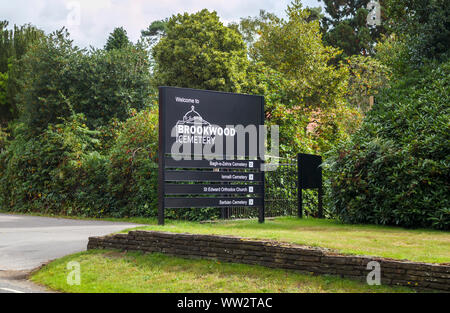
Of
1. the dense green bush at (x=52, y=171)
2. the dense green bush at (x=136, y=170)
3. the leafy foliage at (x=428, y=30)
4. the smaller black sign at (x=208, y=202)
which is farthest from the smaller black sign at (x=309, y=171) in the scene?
the dense green bush at (x=52, y=171)

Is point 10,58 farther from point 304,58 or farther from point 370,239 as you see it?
point 370,239

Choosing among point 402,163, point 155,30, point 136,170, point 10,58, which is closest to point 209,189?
point 402,163

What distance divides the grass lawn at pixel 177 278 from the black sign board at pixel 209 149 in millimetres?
2316

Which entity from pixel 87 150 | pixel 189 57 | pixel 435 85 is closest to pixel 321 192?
pixel 435 85

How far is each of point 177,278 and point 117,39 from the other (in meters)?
34.0

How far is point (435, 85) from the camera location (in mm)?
13047

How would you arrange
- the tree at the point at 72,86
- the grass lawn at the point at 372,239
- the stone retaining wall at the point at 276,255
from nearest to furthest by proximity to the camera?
1. the stone retaining wall at the point at 276,255
2. the grass lawn at the point at 372,239
3. the tree at the point at 72,86

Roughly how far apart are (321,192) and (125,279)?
8607 mm

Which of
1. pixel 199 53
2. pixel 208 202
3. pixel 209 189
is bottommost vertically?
pixel 208 202

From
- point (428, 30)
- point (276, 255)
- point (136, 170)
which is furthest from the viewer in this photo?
point (136, 170)

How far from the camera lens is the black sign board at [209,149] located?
11.2 m

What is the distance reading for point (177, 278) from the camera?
779 cm

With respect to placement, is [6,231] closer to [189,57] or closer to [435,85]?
[435,85]

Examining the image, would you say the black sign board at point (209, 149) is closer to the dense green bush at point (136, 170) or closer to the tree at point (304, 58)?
the dense green bush at point (136, 170)
